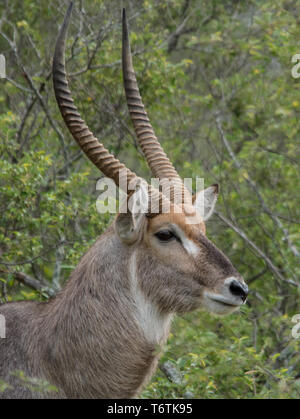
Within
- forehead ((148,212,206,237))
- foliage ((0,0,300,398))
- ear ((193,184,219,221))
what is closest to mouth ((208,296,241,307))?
forehead ((148,212,206,237))

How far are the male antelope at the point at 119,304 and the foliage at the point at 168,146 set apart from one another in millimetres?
1137

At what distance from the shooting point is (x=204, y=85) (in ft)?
44.1

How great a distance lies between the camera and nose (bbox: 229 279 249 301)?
Result: 5113 mm

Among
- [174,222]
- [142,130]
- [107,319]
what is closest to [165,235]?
Answer: [174,222]

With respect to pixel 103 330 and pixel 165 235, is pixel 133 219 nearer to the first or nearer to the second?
pixel 165 235

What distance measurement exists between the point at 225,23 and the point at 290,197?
14.0 ft

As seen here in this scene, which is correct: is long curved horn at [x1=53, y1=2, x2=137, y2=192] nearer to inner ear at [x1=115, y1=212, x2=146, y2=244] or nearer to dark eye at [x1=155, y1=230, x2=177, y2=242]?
inner ear at [x1=115, y1=212, x2=146, y2=244]

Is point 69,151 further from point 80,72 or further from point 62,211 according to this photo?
point 62,211

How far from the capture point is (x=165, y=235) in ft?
17.7

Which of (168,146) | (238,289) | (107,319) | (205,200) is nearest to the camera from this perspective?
(238,289)

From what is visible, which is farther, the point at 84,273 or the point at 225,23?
the point at 225,23

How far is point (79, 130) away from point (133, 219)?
3.27 feet

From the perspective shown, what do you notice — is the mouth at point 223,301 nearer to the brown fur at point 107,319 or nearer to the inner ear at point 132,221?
the brown fur at point 107,319
